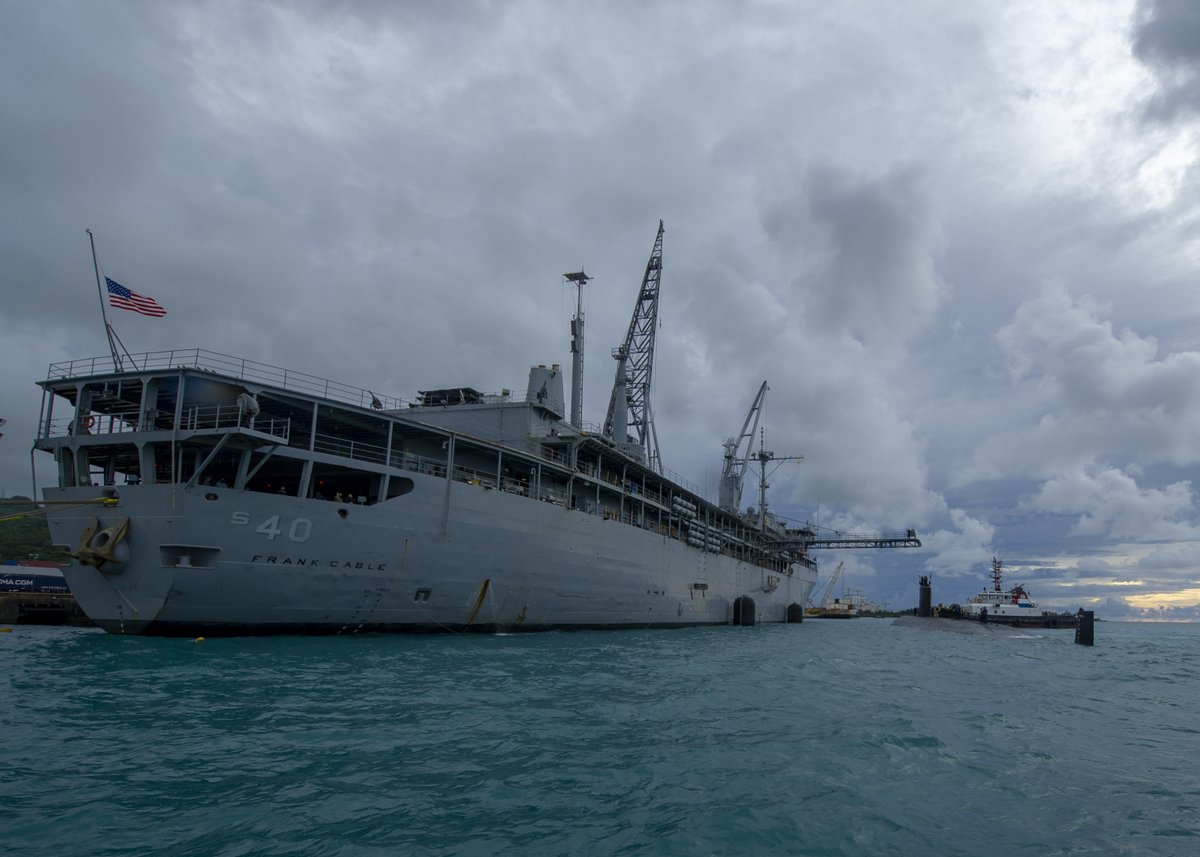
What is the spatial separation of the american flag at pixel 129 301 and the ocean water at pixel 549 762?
34.0 feet

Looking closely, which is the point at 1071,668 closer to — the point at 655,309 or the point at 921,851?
the point at 921,851

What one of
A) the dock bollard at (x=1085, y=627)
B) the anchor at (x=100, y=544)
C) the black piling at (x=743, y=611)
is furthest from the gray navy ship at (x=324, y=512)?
the dock bollard at (x=1085, y=627)

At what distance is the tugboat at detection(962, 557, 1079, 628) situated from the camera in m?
69.4

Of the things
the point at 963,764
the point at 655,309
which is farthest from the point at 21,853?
the point at 655,309

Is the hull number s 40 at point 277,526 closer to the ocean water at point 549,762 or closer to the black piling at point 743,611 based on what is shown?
the ocean water at point 549,762

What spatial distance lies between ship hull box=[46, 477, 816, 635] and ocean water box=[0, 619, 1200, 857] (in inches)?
99.0

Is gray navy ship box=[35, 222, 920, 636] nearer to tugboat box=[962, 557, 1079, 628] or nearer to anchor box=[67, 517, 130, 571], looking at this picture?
anchor box=[67, 517, 130, 571]

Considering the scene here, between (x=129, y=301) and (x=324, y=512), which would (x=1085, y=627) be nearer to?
(x=324, y=512)

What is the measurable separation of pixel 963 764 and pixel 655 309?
44259mm

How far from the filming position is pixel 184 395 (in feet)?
75.7

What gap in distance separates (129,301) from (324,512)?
8988 millimetres

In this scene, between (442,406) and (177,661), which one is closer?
(177,661)

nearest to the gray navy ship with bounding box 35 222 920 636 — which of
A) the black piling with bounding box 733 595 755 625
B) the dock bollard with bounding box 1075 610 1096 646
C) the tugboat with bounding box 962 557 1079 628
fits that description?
the black piling with bounding box 733 595 755 625

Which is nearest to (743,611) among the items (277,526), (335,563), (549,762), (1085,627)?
(1085,627)
